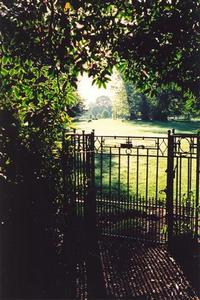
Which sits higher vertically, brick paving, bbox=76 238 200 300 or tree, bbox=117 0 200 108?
tree, bbox=117 0 200 108

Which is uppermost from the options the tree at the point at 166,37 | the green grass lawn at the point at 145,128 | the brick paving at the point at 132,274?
the tree at the point at 166,37

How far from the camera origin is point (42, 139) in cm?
557

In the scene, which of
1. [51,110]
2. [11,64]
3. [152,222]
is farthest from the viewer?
[152,222]

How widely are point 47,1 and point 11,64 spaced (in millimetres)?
1437

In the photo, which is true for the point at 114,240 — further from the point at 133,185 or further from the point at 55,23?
the point at 133,185

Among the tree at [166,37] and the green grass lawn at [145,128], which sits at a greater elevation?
the tree at [166,37]

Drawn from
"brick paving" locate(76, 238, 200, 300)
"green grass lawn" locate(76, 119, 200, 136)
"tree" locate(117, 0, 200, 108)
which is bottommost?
"brick paving" locate(76, 238, 200, 300)

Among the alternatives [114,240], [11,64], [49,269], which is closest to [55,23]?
[11,64]

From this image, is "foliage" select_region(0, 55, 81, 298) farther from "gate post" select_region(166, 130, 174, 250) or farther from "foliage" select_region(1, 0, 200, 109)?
"gate post" select_region(166, 130, 174, 250)

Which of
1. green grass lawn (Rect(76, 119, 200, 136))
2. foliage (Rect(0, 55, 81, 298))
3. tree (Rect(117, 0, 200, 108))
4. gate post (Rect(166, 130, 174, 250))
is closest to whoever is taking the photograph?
foliage (Rect(0, 55, 81, 298))

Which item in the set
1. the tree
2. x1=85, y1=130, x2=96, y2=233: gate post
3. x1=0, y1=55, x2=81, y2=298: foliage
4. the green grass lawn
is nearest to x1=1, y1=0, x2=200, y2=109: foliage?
the tree

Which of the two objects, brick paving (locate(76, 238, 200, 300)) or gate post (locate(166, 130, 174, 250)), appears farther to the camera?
gate post (locate(166, 130, 174, 250))

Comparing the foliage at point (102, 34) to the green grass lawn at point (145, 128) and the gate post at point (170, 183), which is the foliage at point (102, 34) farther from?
the green grass lawn at point (145, 128)

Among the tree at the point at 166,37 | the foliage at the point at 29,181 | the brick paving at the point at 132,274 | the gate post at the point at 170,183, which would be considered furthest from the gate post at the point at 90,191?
the tree at the point at 166,37
